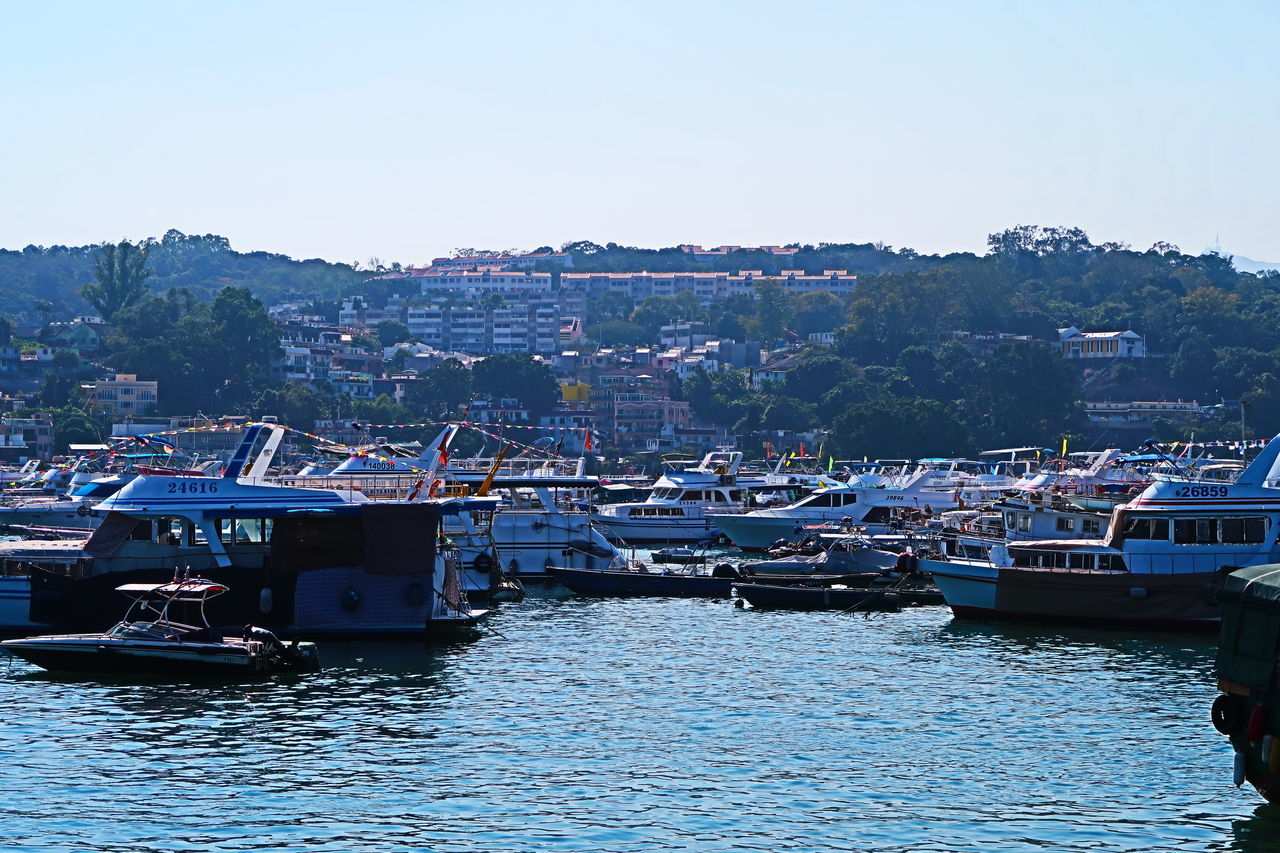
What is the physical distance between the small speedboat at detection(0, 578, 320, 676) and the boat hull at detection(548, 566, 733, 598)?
72.1 ft

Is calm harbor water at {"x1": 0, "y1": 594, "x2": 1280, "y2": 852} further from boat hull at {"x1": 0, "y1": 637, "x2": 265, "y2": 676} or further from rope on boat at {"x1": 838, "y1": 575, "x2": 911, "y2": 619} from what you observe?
rope on boat at {"x1": 838, "y1": 575, "x2": 911, "y2": 619}

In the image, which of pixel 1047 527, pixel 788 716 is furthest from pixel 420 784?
pixel 1047 527

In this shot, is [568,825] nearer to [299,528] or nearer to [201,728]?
[201,728]

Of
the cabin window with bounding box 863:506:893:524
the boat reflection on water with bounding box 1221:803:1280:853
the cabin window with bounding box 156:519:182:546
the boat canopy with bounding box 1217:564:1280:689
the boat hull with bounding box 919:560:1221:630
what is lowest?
the cabin window with bounding box 863:506:893:524

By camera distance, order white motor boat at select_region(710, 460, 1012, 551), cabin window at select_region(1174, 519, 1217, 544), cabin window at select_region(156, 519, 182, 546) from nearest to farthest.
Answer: cabin window at select_region(156, 519, 182, 546) < cabin window at select_region(1174, 519, 1217, 544) < white motor boat at select_region(710, 460, 1012, 551)

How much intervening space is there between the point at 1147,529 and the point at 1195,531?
141 centimetres

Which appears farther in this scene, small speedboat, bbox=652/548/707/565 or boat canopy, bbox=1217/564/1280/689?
small speedboat, bbox=652/548/707/565

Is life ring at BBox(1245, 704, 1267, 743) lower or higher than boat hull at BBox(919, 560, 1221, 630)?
higher

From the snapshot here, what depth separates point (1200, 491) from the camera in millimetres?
55062

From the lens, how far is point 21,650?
44.2m

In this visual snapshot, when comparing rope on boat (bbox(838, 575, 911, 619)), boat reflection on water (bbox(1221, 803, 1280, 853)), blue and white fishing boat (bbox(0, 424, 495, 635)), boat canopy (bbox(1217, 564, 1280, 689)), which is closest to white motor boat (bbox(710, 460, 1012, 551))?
rope on boat (bbox(838, 575, 911, 619))

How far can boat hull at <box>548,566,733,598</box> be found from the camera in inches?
2606

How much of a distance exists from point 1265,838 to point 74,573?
107 feet

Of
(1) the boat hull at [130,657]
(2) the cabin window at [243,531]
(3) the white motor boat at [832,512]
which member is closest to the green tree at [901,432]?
(3) the white motor boat at [832,512]
